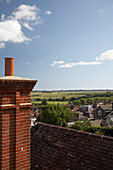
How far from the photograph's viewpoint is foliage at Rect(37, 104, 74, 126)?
1448 inches

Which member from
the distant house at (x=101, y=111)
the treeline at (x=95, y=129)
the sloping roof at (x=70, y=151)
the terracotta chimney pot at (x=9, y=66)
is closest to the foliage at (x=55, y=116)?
the treeline at (x=95, y=129)

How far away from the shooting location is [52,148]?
28.0ft

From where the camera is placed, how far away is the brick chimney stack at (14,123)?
367cm

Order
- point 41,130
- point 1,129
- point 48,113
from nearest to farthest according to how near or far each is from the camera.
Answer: point 1,129 → point 41,130 → point 48,113

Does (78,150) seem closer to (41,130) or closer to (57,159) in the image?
(57,159)

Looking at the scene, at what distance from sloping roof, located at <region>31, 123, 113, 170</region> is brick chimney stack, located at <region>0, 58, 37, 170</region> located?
3.89 metres

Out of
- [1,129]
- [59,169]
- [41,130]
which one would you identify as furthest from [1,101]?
[41,130]

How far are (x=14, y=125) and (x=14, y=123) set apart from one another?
1.8 inches

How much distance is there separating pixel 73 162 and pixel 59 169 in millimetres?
672

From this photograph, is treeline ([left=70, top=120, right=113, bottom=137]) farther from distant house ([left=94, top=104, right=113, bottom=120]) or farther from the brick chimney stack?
the brick chimney stack

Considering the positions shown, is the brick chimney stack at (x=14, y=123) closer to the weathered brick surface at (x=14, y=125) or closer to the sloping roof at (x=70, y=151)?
the weathered brick surface at (x=14, y=125)

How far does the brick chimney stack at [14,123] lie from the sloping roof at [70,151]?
389 centimetres

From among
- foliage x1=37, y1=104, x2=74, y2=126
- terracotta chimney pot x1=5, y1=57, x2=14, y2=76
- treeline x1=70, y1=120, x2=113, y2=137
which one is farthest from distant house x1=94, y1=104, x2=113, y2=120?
terracotta chimney pot x1=5, y1=57, x2=14, y2=76

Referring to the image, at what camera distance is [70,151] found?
312 inches
